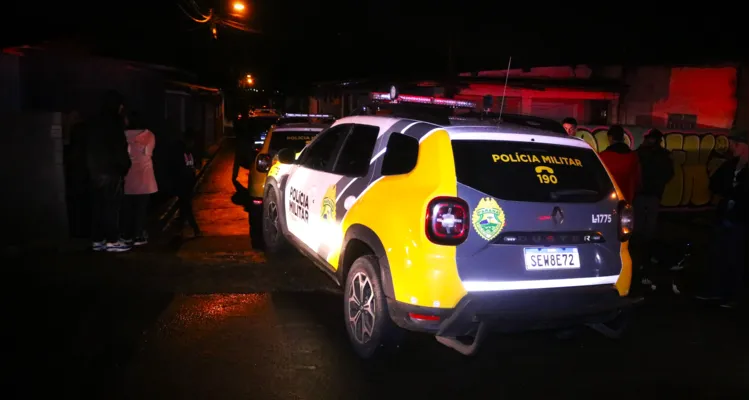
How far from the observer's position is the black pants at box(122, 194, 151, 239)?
7.74m

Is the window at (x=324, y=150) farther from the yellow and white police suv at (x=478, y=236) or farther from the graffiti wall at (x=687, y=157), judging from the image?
the graffiti wall at (x=687, y=157)

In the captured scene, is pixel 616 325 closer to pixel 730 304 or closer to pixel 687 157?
pixel 730 304

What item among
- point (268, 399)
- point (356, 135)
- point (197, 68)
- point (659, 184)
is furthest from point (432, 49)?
point (268, 399)

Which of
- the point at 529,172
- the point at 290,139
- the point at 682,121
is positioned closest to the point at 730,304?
the point at 529,172

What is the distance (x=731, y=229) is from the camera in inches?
246

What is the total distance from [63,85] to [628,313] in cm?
1232

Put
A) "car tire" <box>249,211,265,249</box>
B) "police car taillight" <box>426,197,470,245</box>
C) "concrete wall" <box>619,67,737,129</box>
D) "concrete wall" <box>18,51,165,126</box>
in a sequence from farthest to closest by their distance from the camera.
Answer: "concrete wall" <box>619,67,737,129</box> < "concrete wall" <box>18,51,165,126</box> < "car tire" <box>249,211,265,249</box> < "police car taillight" <box>426,197,470,245</box>

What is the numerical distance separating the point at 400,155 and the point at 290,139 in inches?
214

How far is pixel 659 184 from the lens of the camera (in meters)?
7.32

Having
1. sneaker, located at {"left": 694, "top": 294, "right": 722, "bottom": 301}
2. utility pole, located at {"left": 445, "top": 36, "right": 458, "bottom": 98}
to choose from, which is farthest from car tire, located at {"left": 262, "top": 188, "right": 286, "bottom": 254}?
utility pole, located at {"left": 445, "top": 36, "right": 458, "bottom": 98}

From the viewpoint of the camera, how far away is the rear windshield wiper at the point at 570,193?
4180 millimetres

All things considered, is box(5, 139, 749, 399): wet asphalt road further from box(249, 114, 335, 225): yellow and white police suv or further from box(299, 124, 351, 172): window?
box(249, 114, 335, 225): yellow and white police suv

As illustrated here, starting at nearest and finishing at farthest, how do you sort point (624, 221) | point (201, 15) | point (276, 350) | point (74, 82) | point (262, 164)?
point (624, 221) → point (276, 350) → point (262, 164) → point (74, 82) → point (201, 15)

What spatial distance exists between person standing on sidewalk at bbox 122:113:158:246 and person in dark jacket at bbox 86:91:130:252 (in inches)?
8.6
